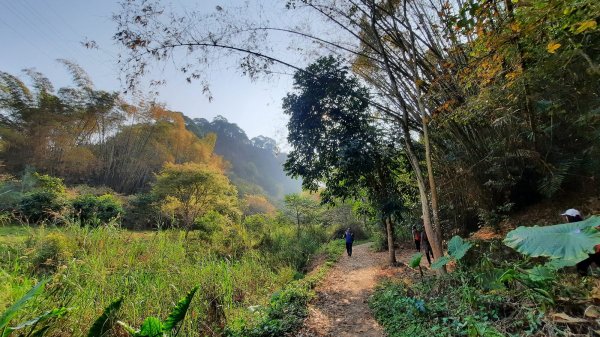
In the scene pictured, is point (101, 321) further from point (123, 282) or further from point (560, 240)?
point (560, 240)

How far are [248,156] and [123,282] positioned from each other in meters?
62.0

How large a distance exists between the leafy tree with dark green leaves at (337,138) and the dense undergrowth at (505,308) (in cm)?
390

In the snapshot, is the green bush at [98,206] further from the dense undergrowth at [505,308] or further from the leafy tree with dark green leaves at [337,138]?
the dense undergrowth at [505,308]

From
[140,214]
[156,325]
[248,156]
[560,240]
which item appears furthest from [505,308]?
[248,156]

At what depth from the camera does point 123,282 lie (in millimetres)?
3775

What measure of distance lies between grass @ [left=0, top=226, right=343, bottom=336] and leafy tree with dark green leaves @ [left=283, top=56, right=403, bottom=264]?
3208mm

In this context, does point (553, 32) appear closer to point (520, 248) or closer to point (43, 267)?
point (520, 248)

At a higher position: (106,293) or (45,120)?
(45,120)

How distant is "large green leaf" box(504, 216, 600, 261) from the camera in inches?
92.5

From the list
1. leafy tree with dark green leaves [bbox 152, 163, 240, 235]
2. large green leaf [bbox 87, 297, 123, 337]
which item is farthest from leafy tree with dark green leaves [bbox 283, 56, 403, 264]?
leafy tree with dark green leaves [bbox 152, 163, 240, 235]

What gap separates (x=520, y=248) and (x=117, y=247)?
6203 mm

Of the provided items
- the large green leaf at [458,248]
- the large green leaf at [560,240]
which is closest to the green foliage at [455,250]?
the large green leaf at [458,248]

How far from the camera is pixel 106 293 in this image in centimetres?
348

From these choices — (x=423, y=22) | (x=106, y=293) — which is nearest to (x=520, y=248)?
(x=106, y=293)
